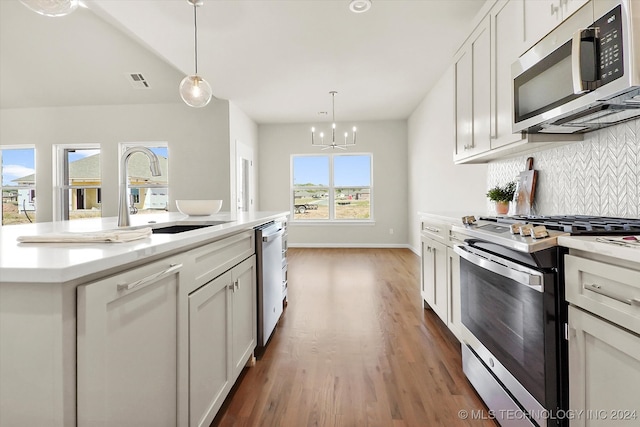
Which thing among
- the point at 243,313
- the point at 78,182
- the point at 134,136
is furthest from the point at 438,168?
the point at 78,182

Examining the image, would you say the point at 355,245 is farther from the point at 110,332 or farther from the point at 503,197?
the point at 110,332

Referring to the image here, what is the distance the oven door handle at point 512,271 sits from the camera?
3.95 ft

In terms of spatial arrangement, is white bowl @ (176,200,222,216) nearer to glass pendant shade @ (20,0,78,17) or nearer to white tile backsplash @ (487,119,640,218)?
glass pendant shade @ (20,0,78,17)

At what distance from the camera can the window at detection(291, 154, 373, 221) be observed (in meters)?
7.24

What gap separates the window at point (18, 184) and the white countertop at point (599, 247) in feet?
25.3

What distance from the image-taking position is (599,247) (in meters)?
1.00

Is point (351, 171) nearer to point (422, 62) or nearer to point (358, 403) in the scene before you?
point (422, 62)

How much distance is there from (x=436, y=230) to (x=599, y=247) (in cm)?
159

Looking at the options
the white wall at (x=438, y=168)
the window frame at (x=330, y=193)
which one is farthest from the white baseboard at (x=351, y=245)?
the window frame at (x=330, y=193)

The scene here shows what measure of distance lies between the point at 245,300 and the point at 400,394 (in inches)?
37.9

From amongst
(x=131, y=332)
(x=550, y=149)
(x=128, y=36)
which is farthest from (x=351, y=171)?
(x=131, y=332)

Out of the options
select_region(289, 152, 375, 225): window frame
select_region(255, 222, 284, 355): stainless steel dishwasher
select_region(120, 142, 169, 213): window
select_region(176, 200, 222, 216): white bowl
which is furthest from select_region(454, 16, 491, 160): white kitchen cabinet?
select_region(120, 142, 169, 213): window

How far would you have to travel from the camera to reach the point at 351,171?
7.27 m

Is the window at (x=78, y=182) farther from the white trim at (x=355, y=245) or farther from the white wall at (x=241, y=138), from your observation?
the white trim at (x=355, y=245)
